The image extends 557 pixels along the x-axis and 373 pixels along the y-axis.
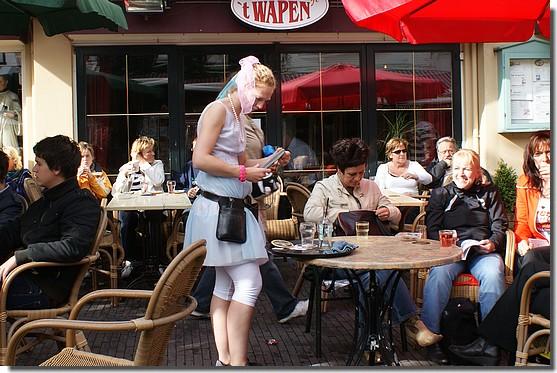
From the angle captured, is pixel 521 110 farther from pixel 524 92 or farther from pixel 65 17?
pixel 65 17

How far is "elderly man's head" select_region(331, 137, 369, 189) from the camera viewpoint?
4273 mm

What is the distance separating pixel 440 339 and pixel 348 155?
1.19 meters

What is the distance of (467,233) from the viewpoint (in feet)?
14.2

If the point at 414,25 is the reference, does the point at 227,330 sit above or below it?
below

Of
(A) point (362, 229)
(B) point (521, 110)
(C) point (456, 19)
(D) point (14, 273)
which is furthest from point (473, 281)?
(B) point (521, 110)

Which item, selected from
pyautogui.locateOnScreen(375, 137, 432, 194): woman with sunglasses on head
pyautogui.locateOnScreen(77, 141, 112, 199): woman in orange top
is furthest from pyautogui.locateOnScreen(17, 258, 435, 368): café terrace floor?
pyautogui.locateOnScreen(375, 137, 432, 194): woman with sunglasses on head

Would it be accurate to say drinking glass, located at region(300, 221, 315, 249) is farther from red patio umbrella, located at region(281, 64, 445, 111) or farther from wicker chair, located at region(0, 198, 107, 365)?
red patio umbrella, located at region(281, 64, 445, 111)

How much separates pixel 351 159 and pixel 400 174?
2.91m

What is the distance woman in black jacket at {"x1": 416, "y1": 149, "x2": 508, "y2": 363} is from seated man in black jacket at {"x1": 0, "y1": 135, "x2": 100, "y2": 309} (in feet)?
6.23

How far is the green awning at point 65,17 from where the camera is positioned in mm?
4340

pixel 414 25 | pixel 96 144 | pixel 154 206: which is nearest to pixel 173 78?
pixel 96 144

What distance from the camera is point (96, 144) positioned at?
25.7ft

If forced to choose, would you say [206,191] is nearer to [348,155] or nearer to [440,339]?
[348,155]

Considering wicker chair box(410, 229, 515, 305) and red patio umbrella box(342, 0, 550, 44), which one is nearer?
wicker chair box(410, 229, 515, 305)
